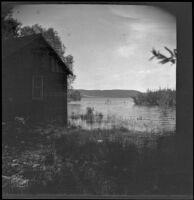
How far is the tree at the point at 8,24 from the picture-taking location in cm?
493

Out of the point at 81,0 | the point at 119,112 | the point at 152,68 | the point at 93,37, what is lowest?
the point at 119,112

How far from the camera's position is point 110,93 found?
505 cm

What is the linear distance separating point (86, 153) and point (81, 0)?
1825 millimetres

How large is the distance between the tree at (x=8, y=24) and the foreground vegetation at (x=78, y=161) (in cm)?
107

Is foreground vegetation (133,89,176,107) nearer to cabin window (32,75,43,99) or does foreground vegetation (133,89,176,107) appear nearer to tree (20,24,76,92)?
tree (20,24,76,92)

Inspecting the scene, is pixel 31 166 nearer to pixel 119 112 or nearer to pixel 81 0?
pixel 119 112

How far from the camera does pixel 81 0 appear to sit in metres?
4.95

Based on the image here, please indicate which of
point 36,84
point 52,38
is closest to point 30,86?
point 36,84

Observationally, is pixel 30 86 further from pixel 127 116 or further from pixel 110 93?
pixel 127 116

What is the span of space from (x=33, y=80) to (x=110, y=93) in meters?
0.95

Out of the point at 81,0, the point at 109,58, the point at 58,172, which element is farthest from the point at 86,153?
the point at 81,0

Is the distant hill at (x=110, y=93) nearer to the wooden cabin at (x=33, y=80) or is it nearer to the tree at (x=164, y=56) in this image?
the wooden cabin at (x=33, y=80)

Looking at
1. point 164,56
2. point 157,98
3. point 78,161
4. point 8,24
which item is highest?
point 8,24

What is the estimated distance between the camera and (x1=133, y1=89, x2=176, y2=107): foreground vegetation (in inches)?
199
